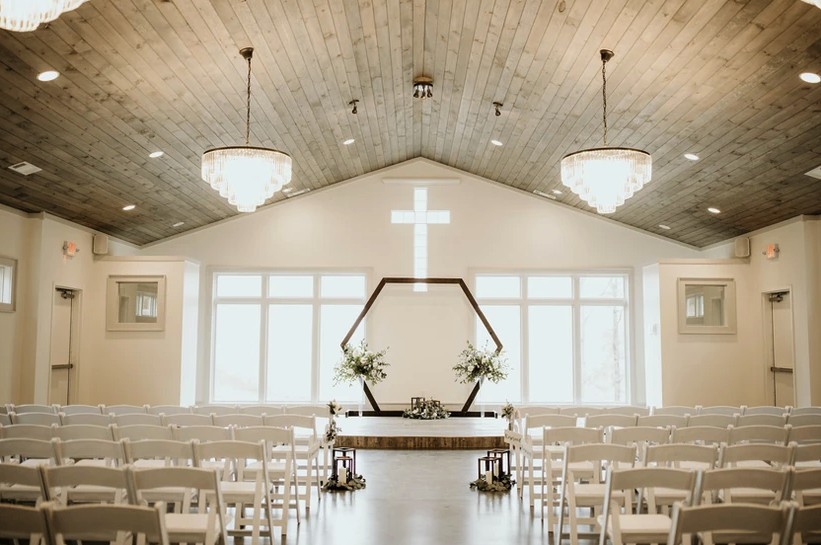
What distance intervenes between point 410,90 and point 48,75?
15.5 ft

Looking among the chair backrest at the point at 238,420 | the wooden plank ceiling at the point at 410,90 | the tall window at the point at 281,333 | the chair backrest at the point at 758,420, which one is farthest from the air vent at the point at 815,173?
the tall window at the point at 281,333

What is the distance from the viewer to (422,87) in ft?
Result: 30.7

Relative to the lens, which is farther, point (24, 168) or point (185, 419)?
point (24, 168)

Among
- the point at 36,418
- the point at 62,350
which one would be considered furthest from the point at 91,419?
the point at 62,350

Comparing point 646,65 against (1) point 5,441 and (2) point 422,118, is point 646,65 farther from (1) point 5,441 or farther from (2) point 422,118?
(1) point 5,441

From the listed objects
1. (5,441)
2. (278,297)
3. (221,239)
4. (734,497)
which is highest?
(221,239)

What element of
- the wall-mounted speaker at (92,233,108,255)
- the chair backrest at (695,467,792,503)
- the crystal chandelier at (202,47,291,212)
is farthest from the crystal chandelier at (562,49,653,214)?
the wall-mounted speaker at (92,233,108,255)

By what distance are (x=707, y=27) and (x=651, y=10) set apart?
0.48 metres

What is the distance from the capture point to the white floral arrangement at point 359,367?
12.3 meters

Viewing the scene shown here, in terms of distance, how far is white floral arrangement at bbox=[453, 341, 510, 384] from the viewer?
1254cm

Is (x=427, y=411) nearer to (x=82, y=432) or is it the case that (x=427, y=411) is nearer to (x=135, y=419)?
(x=135, y=419)

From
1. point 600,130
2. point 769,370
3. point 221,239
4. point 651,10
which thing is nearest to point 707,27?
point 651,10

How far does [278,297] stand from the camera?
45.3 feet

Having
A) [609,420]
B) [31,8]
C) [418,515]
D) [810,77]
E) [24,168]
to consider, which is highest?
[810,77]
